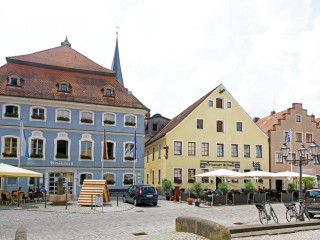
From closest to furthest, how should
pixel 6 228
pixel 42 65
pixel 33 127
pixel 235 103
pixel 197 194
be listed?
pixel 6 228 < pixel 197 194 < pixel 33 127 < pixel 42 65 < pixel 235 103

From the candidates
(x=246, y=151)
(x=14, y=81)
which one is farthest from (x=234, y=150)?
(x=14, y=81)

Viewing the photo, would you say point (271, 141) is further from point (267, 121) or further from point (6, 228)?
point (6, 228)

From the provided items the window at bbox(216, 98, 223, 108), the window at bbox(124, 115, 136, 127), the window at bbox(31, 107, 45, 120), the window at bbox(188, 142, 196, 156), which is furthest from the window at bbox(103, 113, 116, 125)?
the window at bbox(216, 98, 223, 108)

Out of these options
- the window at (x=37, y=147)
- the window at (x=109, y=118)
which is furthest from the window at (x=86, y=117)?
the window at (x=37, y=147)

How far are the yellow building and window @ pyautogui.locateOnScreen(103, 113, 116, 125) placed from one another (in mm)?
5823

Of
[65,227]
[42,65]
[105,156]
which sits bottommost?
[65,227]

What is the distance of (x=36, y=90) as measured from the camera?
3328 centimetres

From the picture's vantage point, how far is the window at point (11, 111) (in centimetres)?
3177

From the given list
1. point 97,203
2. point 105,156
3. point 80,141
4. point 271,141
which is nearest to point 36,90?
point 80,141

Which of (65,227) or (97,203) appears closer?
(65,227)

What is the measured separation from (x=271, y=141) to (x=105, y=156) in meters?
19.1

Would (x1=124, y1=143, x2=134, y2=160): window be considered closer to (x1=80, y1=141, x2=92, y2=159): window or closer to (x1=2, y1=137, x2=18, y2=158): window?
(x1=80, y1=141, x2=92, y2=159): window

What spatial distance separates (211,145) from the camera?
39.5 m

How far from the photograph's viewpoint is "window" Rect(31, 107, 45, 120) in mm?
32706
